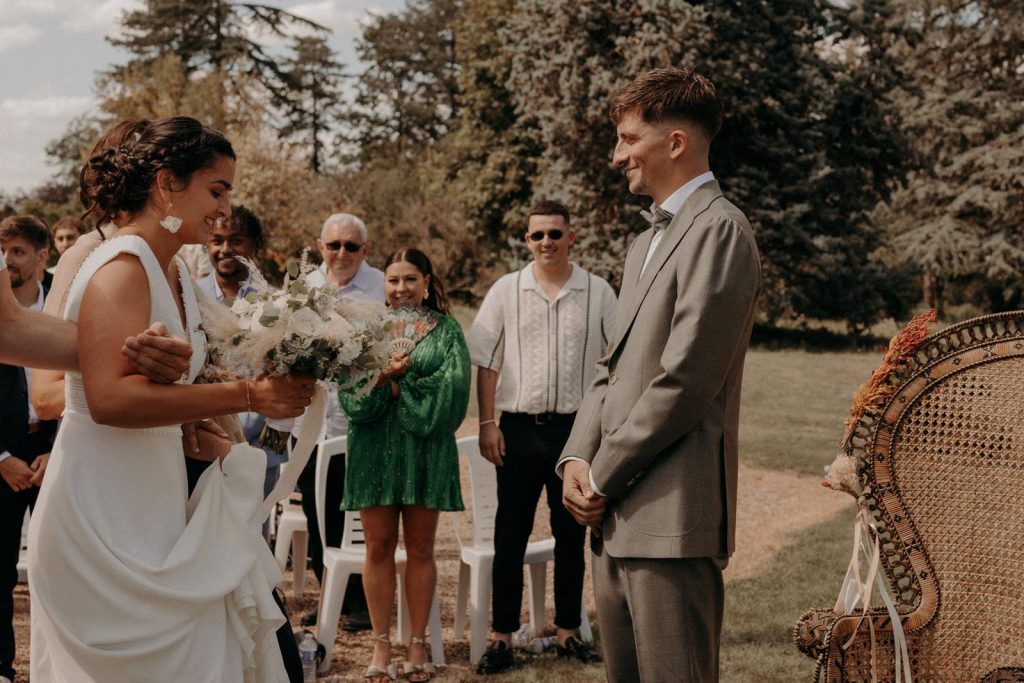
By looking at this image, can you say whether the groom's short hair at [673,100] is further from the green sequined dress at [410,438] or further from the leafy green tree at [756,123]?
the leafy green tree at [756,123]

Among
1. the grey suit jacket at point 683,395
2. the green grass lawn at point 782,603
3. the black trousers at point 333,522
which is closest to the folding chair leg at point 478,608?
the black trousers at point 333,522

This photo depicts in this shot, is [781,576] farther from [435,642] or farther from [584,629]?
[435,642]

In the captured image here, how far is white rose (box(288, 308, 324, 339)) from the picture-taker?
2623 mm

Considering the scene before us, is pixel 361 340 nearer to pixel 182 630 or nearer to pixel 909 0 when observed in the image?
pixel 182 630

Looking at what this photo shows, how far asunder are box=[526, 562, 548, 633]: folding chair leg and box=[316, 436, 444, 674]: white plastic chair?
0.64 metres

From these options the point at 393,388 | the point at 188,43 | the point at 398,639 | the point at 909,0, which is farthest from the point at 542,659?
the point at 188,43

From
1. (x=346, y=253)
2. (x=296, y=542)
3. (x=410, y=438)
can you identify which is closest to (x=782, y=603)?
(x=410, y=438)

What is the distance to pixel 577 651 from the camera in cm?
551

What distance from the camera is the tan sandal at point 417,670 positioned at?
16.9 feet

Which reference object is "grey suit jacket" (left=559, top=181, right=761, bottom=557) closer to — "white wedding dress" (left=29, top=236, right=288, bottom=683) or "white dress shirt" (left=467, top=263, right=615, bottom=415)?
"white wedding dress" (left=29, top=236, right=288, bottom=683)

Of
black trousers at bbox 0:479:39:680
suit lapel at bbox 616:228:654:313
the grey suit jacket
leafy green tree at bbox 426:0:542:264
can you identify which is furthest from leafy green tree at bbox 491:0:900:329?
the grey suit jacket

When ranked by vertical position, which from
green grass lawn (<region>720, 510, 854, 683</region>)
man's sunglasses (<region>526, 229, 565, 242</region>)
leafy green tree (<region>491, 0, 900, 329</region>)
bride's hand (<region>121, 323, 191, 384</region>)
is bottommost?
green grass lawn (<region>720, 510, 854, 683</region>)

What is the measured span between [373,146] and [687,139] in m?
48.1

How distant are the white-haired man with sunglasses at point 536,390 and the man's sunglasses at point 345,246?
3.77 ft
